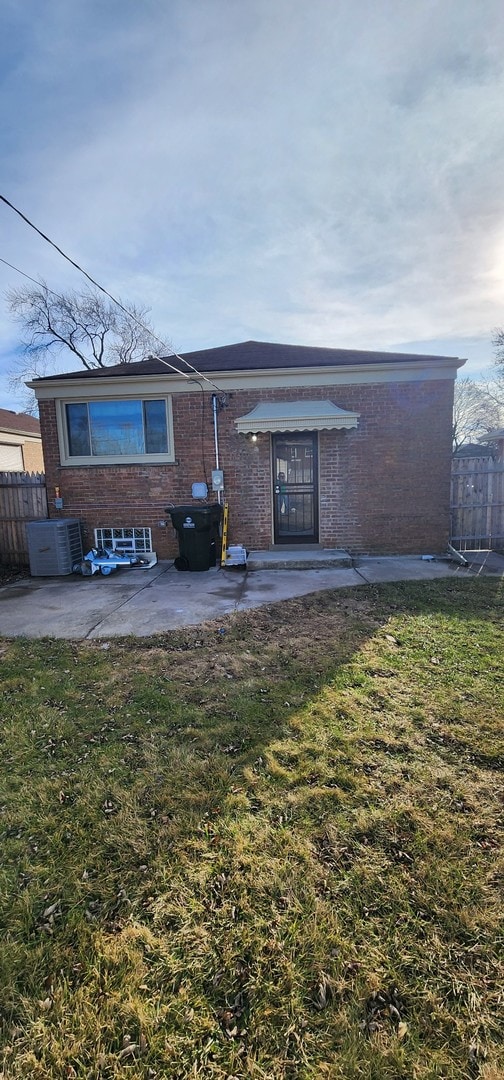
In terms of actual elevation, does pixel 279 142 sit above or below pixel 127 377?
above

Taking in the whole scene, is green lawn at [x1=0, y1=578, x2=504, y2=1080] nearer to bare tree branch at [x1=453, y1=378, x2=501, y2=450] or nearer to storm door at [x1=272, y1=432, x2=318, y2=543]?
storm door at [x1=272, y1=432, x2=318, y2=543]

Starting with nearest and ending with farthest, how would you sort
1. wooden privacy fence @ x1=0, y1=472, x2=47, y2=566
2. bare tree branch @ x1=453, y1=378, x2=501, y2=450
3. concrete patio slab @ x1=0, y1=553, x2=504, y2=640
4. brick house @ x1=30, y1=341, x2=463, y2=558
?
concrete patio slab @ x1=0, y1=553, x2=504, y2=640 → brick house @ x1=30, y1=341, x2=463, y2=558 → wooden privacy fence @ x1=0, y1=472, x2=47, y2=566 → bare tree branch @ x1=453, y1=378, x2=501, y2=450

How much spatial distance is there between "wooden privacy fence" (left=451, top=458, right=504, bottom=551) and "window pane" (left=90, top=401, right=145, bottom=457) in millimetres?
6432

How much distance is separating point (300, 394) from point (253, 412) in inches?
41.5

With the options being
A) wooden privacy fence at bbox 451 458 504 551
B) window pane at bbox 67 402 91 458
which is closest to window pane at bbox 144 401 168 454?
window pane at bbox 67 402 91 458

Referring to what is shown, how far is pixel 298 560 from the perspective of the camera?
8.27m

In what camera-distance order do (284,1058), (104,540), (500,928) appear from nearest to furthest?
(284,1058) → (500,928) → (104,540)

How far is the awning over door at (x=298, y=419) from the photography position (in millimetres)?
7891

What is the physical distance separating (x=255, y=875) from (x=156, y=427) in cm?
829

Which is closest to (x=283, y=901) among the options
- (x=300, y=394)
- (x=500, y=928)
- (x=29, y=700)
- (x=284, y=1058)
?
(x=284, y=1058)

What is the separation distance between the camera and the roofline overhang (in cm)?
845

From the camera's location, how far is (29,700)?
359 cm

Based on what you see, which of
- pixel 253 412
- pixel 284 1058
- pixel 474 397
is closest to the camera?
pixel 284 1058

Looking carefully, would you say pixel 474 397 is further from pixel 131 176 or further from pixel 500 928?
pixel 500 928
